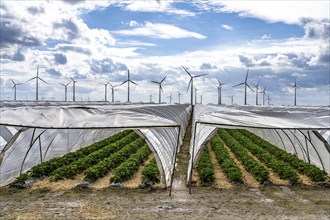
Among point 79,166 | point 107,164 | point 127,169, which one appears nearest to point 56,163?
point 79,166

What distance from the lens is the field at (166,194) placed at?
10812 mm

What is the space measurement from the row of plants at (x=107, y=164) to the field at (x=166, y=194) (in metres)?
0.04

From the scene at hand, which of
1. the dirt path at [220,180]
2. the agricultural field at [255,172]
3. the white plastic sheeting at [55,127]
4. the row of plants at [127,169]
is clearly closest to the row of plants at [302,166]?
the agricultural field at [255,172]

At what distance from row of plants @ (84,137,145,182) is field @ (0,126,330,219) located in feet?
0.13

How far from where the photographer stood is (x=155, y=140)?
1455cm

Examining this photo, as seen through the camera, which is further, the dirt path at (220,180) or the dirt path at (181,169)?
the dirt path at (181,169)

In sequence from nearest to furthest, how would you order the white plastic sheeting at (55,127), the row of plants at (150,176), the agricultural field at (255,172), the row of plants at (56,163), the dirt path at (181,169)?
1. the white plastic sheeting at (55,127)
2. the row of plants at (150,176)
3. the dirt path at (181,169)
4. the agricultural field at (255,172)
5. the row of plants at (56,163)

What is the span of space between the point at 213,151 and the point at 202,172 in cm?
751

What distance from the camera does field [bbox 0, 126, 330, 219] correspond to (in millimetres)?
10812

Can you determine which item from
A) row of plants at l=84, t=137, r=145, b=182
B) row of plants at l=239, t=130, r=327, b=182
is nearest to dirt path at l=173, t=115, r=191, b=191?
row of plants at l=84, t=137, r=145, b=182

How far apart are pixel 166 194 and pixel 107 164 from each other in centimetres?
430

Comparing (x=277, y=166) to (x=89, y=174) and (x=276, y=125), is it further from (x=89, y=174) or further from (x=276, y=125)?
(x=89, y=174)

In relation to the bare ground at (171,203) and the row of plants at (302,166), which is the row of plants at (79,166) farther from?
the row of plants at (302,166)

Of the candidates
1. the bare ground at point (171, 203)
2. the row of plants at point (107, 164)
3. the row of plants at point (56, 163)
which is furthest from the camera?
the row of plants at point (56, 163)
